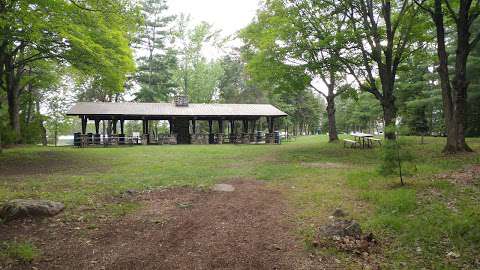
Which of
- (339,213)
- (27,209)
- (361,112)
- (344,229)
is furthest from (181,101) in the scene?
(361,112)

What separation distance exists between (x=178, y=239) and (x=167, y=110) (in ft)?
73.1

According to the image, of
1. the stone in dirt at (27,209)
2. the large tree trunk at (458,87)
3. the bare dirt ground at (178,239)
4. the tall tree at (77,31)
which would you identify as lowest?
the bare dirt ground at (178,239)

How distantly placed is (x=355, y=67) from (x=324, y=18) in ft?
10.1

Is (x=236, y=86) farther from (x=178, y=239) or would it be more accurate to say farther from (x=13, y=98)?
(x=178, y=239)

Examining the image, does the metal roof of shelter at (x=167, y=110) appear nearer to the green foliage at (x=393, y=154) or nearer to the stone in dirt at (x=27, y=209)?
the stone in dirt at (x=27, y=209)

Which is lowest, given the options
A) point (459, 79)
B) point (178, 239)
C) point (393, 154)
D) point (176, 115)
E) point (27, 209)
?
point (178, 239)

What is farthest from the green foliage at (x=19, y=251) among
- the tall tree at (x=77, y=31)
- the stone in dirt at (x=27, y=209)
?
the tall tree at (x=77, y=31)

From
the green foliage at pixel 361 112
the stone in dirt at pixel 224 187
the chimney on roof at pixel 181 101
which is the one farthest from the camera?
the green foliage at pixel 361 112

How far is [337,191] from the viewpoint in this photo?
7414 millimetres

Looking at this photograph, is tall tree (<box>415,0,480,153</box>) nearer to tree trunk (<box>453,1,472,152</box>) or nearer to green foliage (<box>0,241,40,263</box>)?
tree trunk (<box>453,1,472,152</box>)

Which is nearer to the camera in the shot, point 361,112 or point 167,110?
point 167,110

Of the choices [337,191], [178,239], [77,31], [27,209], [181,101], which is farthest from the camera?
[181,101]

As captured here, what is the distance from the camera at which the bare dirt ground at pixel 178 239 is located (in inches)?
163

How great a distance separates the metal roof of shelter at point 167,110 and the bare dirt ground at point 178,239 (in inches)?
749
